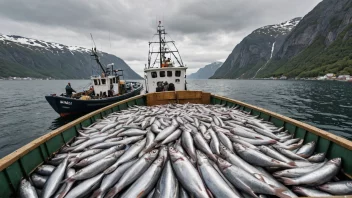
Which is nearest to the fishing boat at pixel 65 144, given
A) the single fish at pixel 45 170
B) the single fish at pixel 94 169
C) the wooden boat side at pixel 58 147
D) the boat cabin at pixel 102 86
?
the wooden boat side at pixel 58 147

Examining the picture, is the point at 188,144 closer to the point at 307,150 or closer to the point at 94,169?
the point at 94,169

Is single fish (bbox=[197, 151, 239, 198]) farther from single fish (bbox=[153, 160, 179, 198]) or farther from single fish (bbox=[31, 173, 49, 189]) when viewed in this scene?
single fish (bbox=[31, 173, 49, 189])

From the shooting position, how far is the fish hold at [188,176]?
2.85 m

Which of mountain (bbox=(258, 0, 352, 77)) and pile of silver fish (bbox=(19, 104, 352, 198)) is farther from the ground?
mountain (bbox=(258, 0, 352, 77))

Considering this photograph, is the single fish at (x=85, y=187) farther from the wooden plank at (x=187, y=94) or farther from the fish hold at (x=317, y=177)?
the wooden plank at (x=187, y=94)

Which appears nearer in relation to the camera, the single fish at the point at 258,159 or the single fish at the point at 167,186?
the single fish at the point at 167,186

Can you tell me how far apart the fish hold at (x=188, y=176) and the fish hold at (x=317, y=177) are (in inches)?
65.9

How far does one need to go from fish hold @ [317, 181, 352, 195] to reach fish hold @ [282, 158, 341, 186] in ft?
0.34

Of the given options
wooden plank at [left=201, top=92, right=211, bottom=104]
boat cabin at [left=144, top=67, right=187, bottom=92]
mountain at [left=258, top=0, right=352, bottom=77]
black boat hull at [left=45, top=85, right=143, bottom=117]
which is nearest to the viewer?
wooden plank at [left=201, top=92, right=211, bottom=104]

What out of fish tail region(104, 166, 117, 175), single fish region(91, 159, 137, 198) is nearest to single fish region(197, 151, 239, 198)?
single fish region(91, 159, 137, 198)

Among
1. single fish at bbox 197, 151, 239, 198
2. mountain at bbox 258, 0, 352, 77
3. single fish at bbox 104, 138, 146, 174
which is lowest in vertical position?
single fish at bbox 104, 138, 146, 174

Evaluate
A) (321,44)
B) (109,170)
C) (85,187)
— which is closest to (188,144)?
(109,170)

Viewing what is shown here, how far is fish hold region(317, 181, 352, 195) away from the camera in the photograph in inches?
125

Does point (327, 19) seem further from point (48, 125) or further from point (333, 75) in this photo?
point (48, 125)
